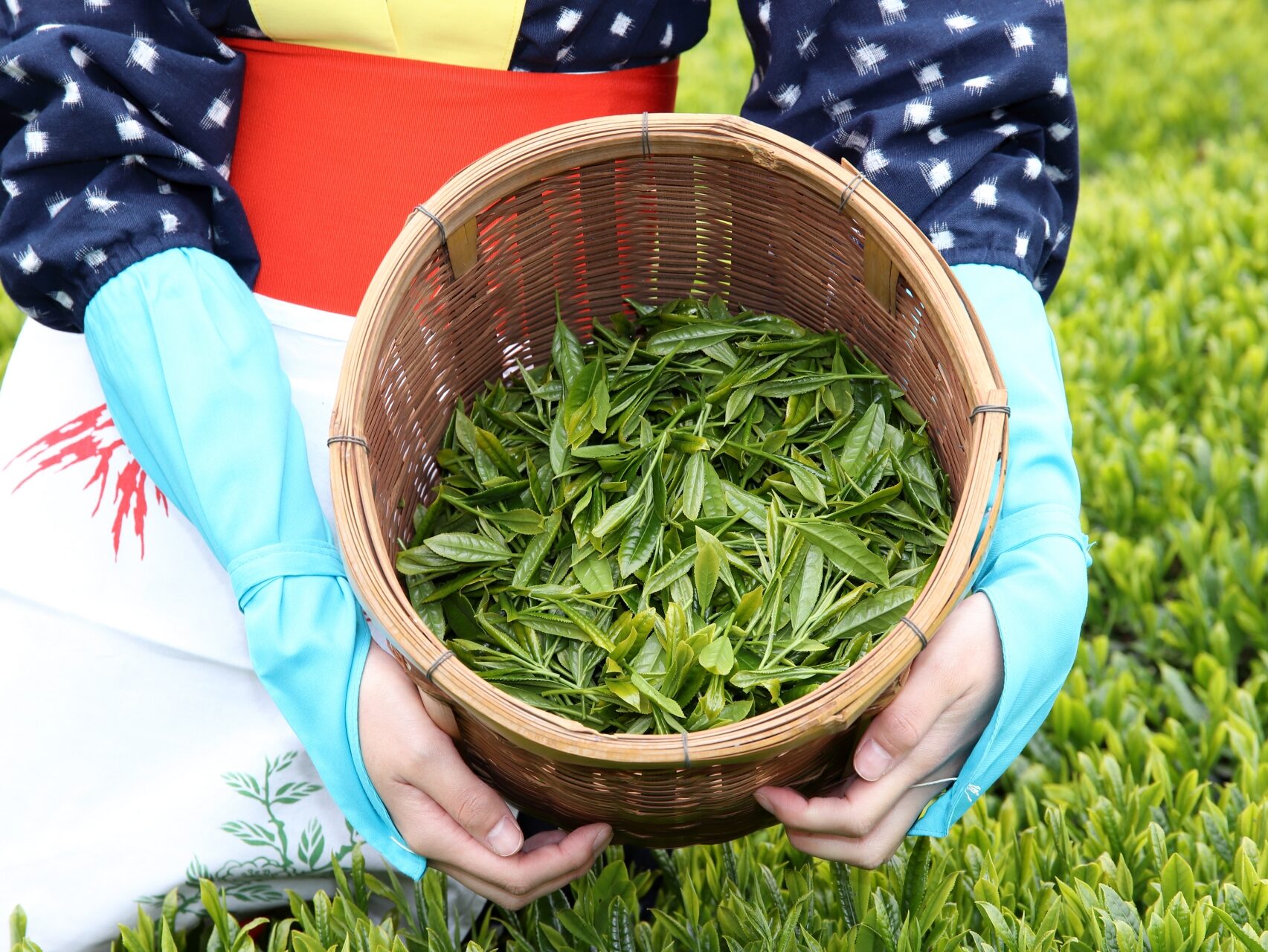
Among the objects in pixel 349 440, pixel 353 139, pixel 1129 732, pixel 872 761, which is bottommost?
pixel 1129 732

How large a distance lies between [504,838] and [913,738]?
350 mm

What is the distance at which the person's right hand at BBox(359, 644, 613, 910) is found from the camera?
3.09ft

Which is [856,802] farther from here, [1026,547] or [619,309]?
[619,309]

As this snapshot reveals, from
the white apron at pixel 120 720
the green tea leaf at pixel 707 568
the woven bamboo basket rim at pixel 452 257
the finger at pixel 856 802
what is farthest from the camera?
the white apron at pixel 120 720

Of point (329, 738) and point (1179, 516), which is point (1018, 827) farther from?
point (329, 738)

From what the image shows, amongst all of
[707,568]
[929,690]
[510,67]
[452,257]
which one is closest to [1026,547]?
[929,690]

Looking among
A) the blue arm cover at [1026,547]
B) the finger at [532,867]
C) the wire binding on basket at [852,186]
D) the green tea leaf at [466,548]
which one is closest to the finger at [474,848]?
the finger at [532,867]

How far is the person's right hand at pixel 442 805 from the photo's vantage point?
94 cm

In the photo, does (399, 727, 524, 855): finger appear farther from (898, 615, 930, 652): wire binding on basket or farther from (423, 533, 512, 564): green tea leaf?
(898, 615, 930, 652): wire binding on basket

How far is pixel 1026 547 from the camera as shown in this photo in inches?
39.0

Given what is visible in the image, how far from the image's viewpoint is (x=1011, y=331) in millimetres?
1089

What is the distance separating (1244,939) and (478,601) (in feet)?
2.70

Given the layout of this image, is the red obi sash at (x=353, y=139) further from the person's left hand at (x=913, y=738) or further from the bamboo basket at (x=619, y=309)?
the person's left hand at (x=913, y=738)

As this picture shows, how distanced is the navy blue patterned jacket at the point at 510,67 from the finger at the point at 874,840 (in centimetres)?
52
